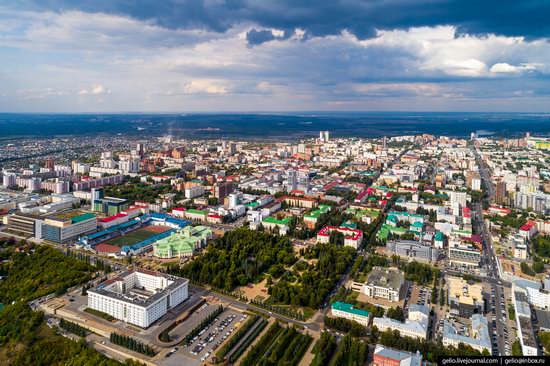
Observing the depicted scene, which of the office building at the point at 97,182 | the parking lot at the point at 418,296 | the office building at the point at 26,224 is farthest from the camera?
the office building at the point at 97,182

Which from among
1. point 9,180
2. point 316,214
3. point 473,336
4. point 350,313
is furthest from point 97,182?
point 473,336

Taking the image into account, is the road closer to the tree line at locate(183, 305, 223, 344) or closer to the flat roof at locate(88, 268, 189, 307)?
Result: the tree line at locate(183, 305, 223, 344)

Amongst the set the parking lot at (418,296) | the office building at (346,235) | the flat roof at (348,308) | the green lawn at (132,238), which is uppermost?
the office building at (346,235)

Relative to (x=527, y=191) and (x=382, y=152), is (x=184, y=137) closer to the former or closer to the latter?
(x=382, y=152)

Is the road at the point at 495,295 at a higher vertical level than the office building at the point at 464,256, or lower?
lower

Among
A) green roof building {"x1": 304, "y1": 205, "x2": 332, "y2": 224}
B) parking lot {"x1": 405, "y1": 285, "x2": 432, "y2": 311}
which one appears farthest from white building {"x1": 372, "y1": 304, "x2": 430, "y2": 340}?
green roof building {"x1": 304, "y1": 205, "x2": 332, "y2": 224}

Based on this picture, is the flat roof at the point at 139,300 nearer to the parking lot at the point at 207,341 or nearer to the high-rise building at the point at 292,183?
the parking lot at the point at 207,341

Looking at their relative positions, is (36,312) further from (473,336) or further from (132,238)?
(473,336)

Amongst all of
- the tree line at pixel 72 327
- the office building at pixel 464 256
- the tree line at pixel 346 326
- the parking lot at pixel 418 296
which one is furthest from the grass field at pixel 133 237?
the office building at pixel 464 256
